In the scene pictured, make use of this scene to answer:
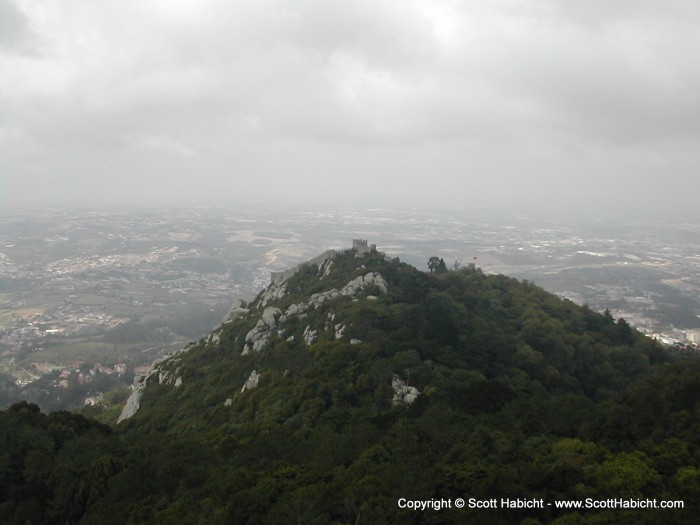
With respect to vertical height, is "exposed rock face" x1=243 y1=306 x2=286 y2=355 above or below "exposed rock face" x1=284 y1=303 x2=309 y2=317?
below

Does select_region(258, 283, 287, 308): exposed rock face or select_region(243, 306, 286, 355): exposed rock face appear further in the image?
select_region(258, 283, 287, 308): exposed rock face

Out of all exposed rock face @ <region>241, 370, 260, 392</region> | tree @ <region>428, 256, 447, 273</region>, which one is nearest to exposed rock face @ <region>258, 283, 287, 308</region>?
exposed rock face @ <region>241, 370, 260, 392</region>

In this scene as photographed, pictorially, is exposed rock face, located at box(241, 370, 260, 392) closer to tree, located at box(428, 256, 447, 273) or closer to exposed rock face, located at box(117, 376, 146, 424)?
exposed rock face, located at box(117, 376, 146, 424)

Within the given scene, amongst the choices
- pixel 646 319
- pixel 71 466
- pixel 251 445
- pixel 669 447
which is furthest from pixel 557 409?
pixel 646 319

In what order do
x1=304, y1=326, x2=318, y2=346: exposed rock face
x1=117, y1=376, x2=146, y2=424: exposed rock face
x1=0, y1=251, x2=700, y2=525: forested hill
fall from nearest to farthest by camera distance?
x1=0, y1=251, x2=700, y2=525: forested hill < x1=304, y1=326, x2=318, y2=346: exposed rock face < x1=117, y1=376, x2=146, y2=424: exposed rock face

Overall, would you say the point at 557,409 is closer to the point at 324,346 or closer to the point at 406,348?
the point at 406,348
